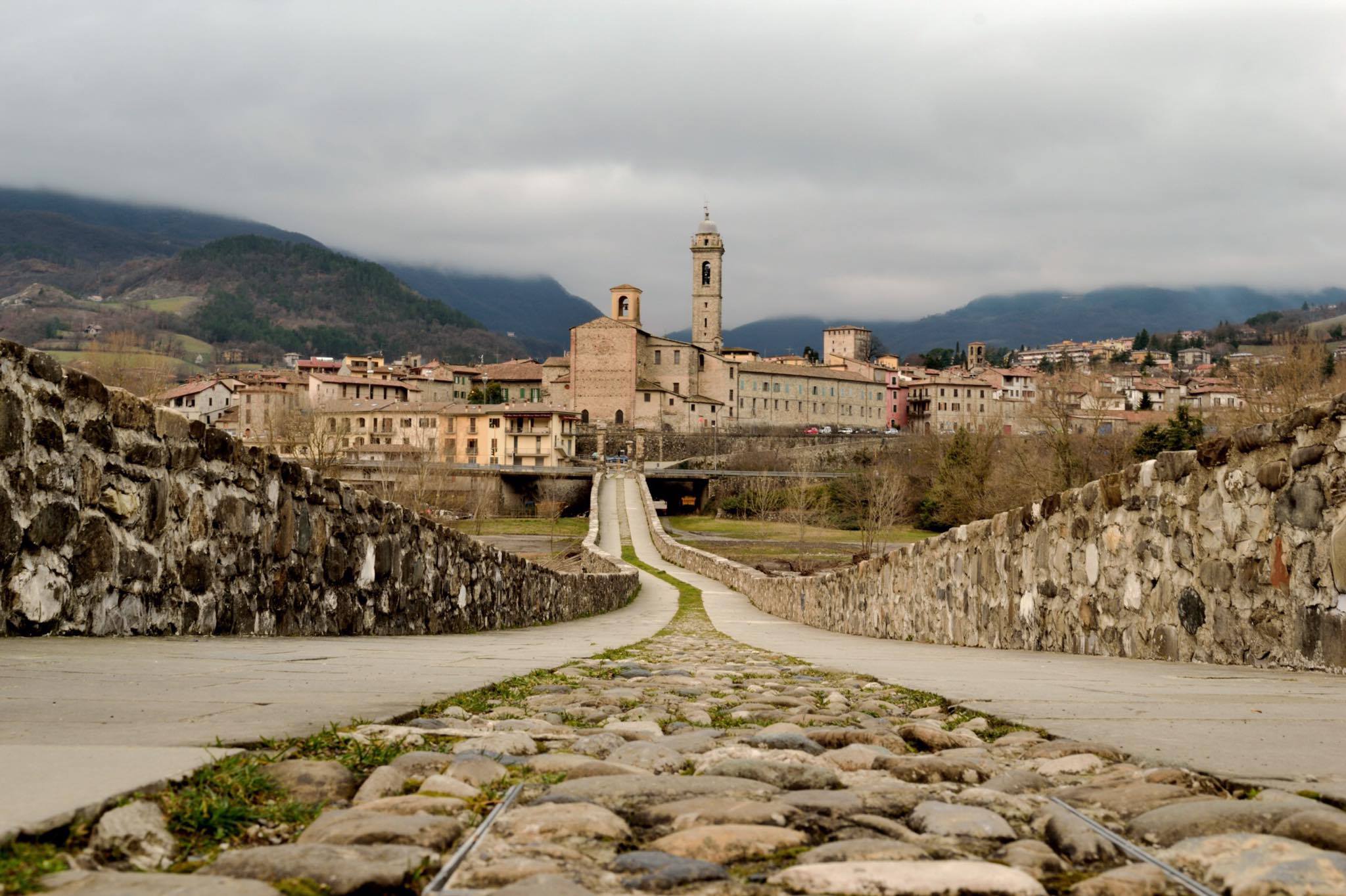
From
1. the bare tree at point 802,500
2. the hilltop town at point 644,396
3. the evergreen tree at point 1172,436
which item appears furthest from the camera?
the hilltop town at point 644,396

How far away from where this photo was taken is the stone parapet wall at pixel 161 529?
520 centimetres

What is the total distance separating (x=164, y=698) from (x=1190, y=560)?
5548 millimetres

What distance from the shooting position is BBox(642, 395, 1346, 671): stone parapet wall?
5578mm

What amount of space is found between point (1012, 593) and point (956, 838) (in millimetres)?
7275

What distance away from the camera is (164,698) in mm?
3830

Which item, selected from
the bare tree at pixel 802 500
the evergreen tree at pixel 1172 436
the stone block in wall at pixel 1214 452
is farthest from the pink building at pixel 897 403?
the stone block in wall at pixel 1214 452

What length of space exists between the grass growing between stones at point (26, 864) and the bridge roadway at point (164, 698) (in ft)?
0.11

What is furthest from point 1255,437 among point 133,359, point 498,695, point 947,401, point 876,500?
point 947,401

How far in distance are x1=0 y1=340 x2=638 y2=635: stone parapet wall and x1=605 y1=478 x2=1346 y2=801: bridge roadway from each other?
3.78 meters

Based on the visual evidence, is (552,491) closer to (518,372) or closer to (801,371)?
(518,372)

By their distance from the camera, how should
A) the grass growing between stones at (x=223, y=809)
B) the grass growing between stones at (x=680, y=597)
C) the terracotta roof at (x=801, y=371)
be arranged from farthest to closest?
1. the terracotta roof at (x=801, y=371)
2. the grass growing between stones at (x=680, y=597)
3. the grass growing between stones at (x=223, y=809)

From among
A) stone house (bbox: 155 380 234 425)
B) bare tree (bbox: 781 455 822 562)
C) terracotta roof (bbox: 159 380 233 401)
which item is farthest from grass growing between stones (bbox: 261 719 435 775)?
stone house (bbox: 155 380 234 425)

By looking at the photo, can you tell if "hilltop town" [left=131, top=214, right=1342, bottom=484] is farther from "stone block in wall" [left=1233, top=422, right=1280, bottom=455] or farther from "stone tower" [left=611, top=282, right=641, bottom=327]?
"stone block in wall" [left=1233, top=422, right=1280, bottom=455]

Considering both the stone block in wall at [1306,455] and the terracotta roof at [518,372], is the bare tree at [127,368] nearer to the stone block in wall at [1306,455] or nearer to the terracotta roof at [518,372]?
the stone block in wall at [1306,455]
